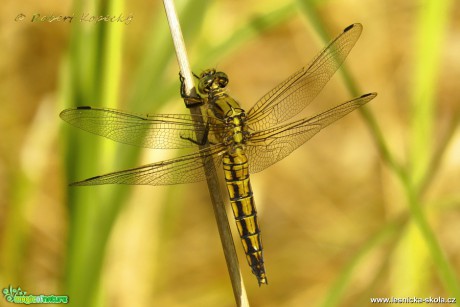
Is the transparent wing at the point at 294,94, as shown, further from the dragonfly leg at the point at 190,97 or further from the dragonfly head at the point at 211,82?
the dragonfly leg at the point at 190,97

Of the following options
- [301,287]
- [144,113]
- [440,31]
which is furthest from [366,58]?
[144,113]

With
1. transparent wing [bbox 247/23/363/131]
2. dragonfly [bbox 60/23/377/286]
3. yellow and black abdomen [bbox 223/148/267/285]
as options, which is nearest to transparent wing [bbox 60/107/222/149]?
dragonfly [bbox 60/23/377/286]

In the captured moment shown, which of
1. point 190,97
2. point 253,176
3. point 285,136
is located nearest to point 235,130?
point 285,136

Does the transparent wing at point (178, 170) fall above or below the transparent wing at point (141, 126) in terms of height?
below

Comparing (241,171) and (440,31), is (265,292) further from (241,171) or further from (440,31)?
(440,31)

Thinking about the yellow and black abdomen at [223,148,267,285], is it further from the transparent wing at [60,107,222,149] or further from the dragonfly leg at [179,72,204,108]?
the dragonfly leg at [179,72,204,108]

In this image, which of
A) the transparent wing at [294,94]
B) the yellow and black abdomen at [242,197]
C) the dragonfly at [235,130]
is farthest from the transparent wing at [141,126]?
the transparent wing at [294,94]
